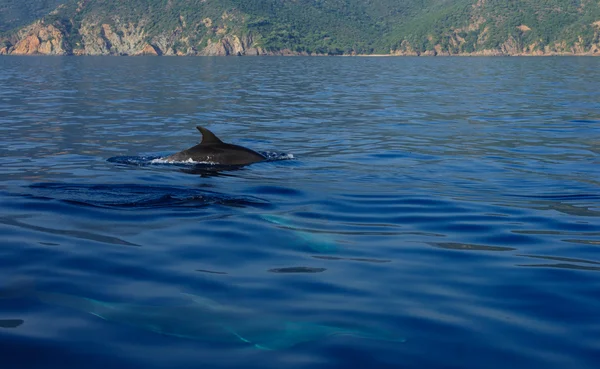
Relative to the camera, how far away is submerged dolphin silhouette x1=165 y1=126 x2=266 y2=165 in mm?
16656

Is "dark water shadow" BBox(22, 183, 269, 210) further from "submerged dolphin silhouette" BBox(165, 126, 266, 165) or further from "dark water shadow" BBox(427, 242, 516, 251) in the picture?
"dark water shadow" BBox(427, 242, 516, 251)

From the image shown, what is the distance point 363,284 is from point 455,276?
118 centimetres

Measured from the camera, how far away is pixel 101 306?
719 centimetres

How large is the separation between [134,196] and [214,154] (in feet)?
13.8

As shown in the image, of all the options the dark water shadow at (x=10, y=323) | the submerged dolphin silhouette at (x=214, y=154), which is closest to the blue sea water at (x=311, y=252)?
the dark water shadow at (x=10, y=323)

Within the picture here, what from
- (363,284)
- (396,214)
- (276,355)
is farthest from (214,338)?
(396,214)

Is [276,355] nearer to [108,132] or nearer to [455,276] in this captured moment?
[455,276]

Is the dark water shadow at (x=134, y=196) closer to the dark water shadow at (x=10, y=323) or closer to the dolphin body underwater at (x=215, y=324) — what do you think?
the dolphin body underwater at (x=215, y=324)

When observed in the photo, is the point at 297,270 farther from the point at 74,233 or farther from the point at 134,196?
the point at 134,196

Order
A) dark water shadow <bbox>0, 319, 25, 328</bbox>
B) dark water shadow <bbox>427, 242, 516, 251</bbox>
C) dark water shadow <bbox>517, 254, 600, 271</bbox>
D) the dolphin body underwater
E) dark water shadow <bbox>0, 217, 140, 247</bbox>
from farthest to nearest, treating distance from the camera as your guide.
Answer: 1. dark water shadow <bbox>0, 217, 140, 247</bbox>
2. dark water shadow <bbox>427, 242, 516, 251</bbox>
3. dark water shadow <bbox>517, 254, 600, 271</bbox>
4. dark water shadow <bbox>0, 319, 25, 328</bbox>
5. the dolphin body underwater

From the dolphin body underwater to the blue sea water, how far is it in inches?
1.2

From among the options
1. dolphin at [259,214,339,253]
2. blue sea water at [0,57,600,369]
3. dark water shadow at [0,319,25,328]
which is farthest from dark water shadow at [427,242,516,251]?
dark water shadow at [0,319,25,328]

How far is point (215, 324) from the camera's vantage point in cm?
665

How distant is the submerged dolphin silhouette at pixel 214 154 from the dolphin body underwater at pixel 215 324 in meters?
9.49
